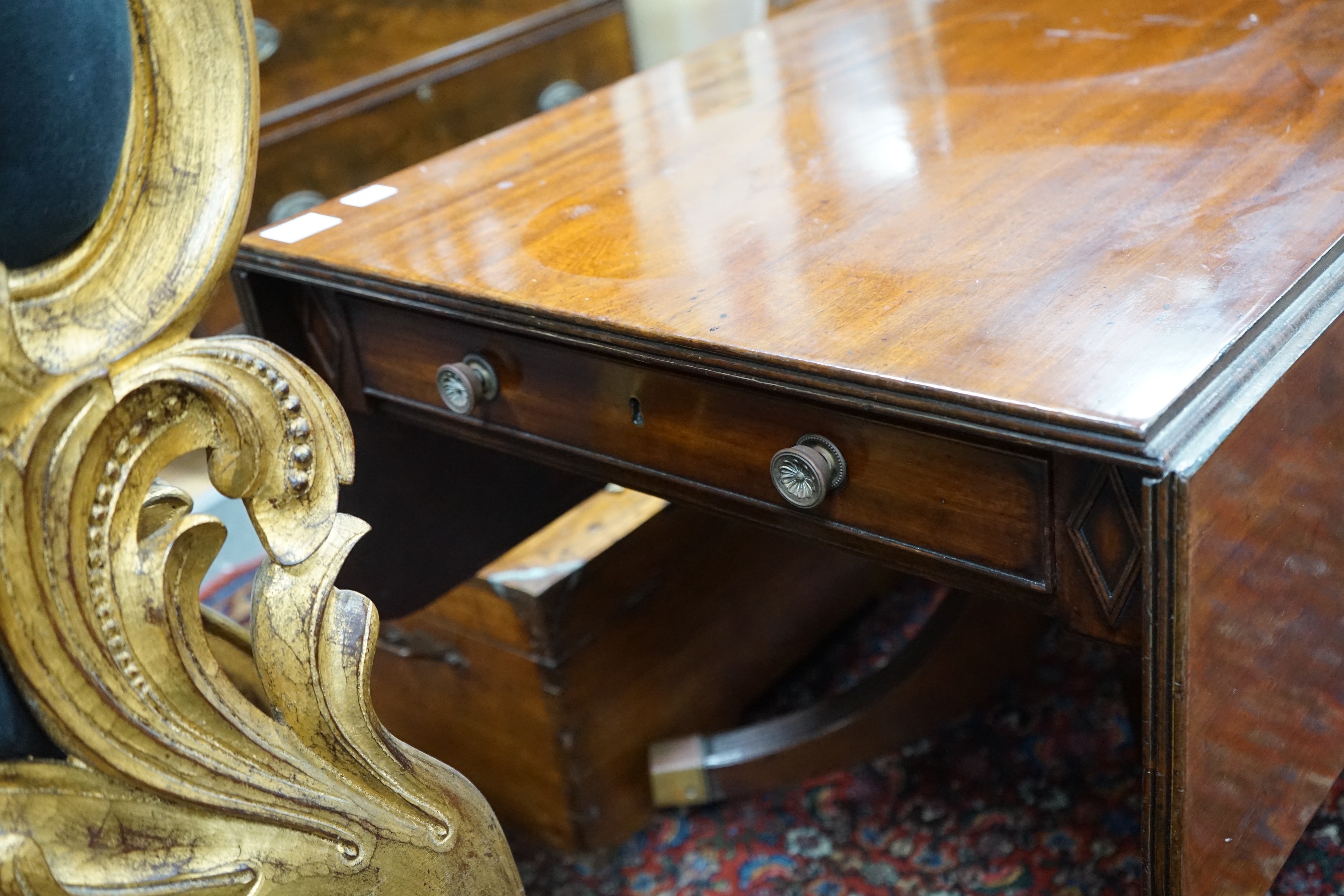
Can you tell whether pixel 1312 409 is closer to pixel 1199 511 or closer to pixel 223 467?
pixel 1199 511

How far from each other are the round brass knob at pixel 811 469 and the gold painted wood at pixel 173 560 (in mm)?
234

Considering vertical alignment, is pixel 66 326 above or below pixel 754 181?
above

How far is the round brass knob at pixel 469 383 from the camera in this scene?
0.88m

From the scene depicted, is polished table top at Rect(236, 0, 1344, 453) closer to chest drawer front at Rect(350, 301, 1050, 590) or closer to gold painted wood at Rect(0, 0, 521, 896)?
chest drawer front at Rect(350, 301, 1050, 590)

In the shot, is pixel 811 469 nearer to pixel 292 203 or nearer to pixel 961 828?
pixel 961 828

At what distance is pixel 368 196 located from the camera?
103cm

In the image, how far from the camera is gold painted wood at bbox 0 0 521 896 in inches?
20.8

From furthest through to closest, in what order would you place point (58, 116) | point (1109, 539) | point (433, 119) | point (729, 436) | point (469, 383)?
point (433, 119)
point (469, 383)
point (729, 436)
point (1109, 539)
point (58, 116)

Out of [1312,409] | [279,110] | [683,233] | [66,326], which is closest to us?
[66,326]

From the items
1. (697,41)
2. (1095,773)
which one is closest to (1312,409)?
(1095,773)

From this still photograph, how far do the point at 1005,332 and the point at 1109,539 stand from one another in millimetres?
114

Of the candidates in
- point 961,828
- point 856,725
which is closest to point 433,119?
point 856,725

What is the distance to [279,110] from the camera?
179 centimetres

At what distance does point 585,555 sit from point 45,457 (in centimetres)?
64
